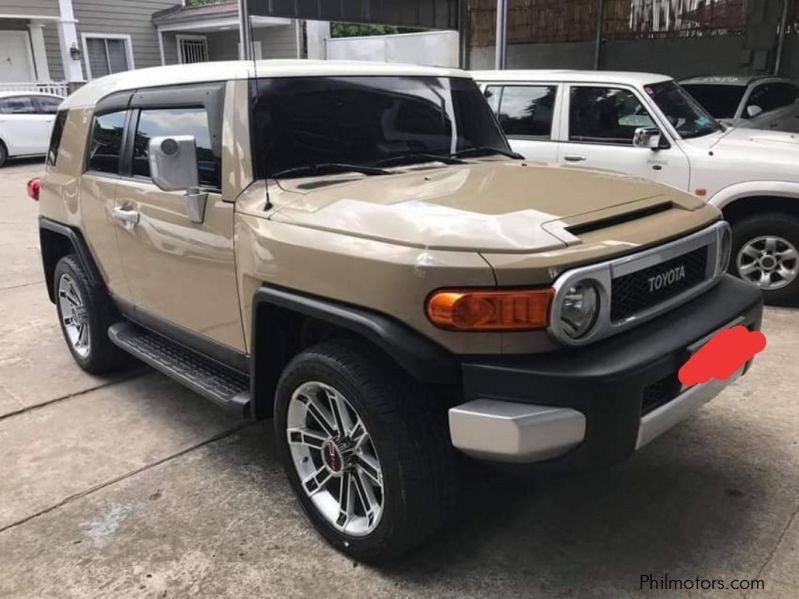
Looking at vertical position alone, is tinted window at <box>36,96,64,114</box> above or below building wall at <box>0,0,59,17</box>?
below

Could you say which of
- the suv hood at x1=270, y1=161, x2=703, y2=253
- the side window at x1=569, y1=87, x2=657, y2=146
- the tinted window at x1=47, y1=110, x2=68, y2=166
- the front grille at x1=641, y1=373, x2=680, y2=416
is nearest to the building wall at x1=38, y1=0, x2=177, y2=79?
the tinted window at x1=47, y1=110, x2=68, y2=166

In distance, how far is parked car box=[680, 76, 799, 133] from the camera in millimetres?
8062

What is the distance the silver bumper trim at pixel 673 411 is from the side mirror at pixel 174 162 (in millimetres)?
2010

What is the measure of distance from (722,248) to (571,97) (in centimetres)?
364

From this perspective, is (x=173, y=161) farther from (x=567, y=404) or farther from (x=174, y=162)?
(x=567, y=404)

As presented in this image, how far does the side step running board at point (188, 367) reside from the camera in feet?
10.4

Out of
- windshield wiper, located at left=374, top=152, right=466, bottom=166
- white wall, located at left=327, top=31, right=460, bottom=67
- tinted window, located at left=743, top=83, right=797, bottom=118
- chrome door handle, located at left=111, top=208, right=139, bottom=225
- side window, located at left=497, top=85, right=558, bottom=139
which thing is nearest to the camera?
windshield wiper, located at left=374, top=152, right=466, bottom=166

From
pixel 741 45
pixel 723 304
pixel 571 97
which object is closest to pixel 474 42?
pixel 741 45

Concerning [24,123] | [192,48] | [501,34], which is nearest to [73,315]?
[501,34]

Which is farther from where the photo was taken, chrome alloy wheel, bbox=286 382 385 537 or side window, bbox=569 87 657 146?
side window, bbox=569 87 657 146

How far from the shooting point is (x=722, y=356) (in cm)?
265

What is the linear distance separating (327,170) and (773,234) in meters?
3.99

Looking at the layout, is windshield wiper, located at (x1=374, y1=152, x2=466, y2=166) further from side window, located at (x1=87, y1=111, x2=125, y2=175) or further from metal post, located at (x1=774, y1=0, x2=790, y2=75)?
metal post, located at (x1=774, y1=0, x2=790, y2=75)

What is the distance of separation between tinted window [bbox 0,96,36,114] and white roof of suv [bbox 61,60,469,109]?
12.4 m
